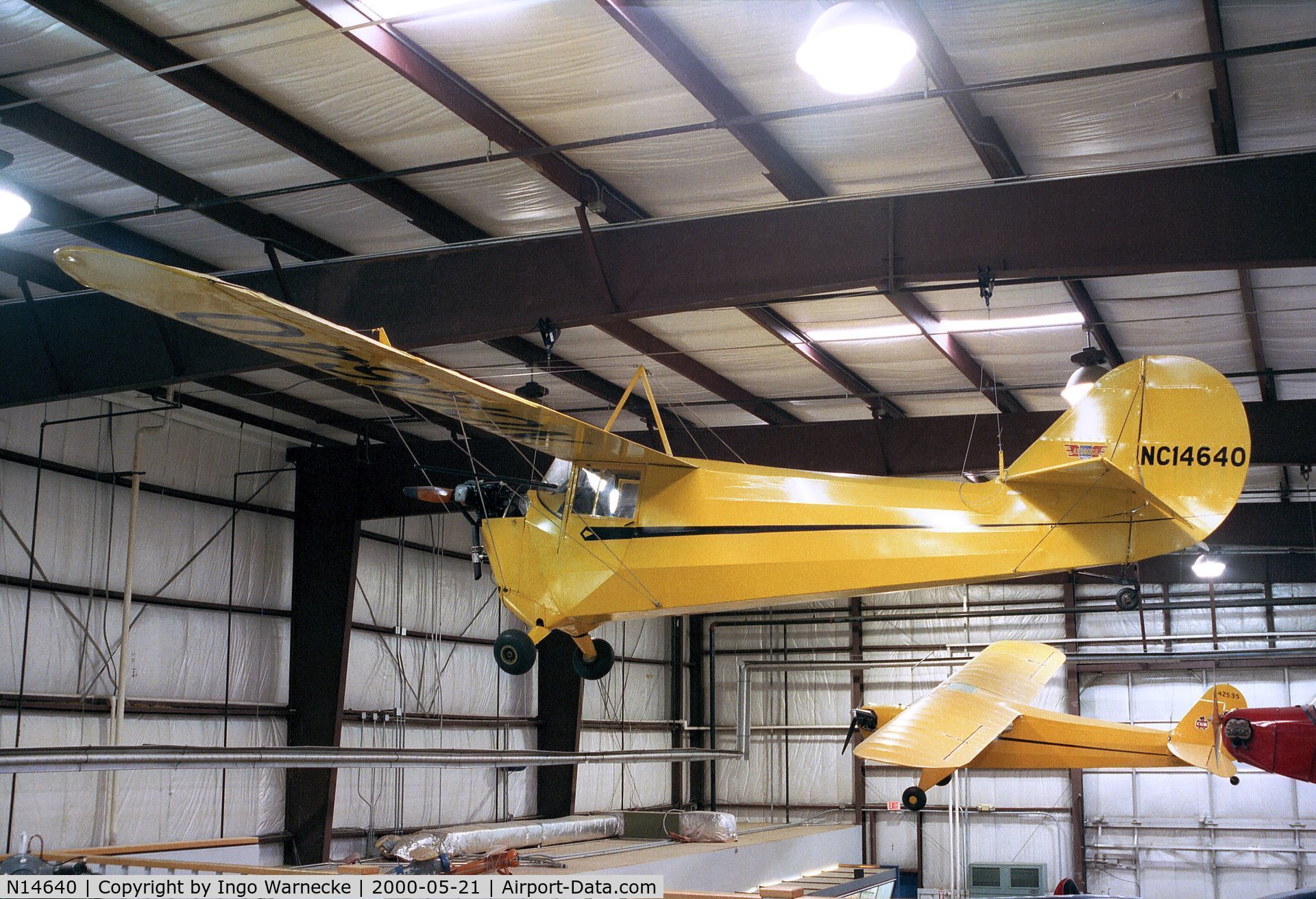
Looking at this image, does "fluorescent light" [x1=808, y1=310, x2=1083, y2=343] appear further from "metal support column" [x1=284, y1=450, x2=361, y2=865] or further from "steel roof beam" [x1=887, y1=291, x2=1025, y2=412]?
"metal support column" [x1=284, y1=450, x2=361, y2=865]

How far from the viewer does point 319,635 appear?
15.6m

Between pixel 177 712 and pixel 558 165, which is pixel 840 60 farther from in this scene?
Result: pixel 177 712

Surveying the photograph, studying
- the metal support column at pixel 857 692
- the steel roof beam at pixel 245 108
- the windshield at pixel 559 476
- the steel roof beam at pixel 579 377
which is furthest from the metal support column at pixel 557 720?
the steel roof beam at pixel 245 108

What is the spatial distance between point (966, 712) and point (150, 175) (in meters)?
8.99

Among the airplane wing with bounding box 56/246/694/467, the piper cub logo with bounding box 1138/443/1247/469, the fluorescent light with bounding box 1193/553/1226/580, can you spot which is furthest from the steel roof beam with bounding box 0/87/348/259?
the fluorescent light with bounding box 1193/553/1226/580

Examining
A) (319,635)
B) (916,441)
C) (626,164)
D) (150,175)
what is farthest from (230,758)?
(319,635)

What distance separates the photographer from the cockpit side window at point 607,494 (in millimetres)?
8391

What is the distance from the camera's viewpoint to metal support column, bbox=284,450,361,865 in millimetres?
15180

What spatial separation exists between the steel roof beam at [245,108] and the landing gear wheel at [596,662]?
3.58m

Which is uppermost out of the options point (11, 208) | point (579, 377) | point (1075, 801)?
point (579, 377)

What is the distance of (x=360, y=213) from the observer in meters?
9.34

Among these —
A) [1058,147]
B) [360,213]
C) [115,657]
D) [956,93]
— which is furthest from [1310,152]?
[115,657]

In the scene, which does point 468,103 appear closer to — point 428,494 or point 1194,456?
point 428,494

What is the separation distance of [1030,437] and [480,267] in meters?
6.94
